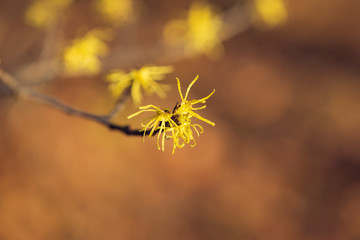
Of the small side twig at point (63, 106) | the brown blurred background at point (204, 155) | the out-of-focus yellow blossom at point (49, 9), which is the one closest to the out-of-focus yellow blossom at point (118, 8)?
the out-of-focus yellow blossom at point (49, 9)

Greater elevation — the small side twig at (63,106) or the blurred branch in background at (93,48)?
the blurred branch in background at (93,48)

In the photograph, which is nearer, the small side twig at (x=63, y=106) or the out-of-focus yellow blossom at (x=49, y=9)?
the small side twig at (x=63, y=106)

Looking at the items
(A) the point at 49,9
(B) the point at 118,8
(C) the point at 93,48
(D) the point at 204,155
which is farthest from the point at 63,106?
(D) the point at 204,155

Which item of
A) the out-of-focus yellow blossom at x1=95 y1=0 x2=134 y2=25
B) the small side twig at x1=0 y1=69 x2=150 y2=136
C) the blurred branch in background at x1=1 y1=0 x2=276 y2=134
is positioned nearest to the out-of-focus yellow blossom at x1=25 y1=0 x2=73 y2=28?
the blurred branch in background at x1=1 y1=0 x2=276 y2=134

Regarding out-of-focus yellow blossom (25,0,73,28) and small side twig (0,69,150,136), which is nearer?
small side twig (0,69,150,136)

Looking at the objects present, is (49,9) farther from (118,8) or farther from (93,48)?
(93,48)

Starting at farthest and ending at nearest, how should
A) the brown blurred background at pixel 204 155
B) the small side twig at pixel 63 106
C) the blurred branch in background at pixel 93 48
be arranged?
the brown blurred background at pixel 204 155, the blurred branch in background at pixel 93 48, the small side twig at pixel 63 106

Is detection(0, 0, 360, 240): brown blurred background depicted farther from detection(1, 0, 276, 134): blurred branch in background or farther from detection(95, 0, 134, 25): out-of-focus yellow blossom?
detection(95, 0, 134, 25): out-of-focus yellow blossom

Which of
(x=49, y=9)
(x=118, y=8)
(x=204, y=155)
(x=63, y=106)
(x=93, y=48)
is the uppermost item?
(x=118, y=8)

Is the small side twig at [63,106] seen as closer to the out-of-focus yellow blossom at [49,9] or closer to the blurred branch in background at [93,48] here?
the blurred branch in background at [93,48]

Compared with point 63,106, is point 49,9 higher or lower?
higher
